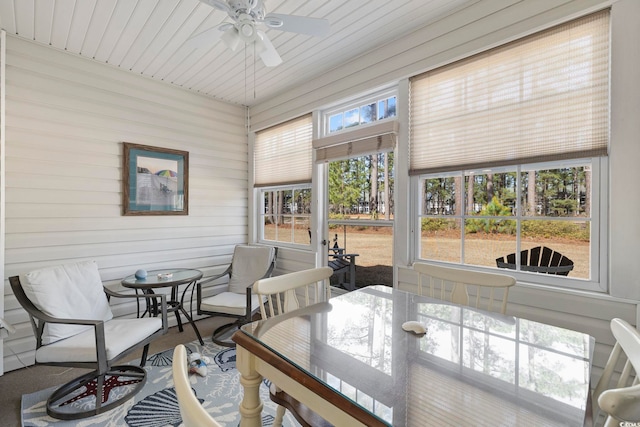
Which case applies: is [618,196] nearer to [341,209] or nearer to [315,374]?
[315,374]

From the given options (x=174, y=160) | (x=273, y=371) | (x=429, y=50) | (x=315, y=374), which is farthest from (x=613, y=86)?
(x=174, y=160)

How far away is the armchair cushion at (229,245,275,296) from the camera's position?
359 centimetres

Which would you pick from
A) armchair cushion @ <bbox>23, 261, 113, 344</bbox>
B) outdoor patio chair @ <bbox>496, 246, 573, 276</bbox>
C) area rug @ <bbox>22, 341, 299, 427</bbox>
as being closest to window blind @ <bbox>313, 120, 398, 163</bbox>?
outdoor patio chair @ <bbox>496, 246, 573, 276</bbox>

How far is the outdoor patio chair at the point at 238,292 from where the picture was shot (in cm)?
303

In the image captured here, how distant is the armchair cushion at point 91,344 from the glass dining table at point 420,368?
1.46 meters

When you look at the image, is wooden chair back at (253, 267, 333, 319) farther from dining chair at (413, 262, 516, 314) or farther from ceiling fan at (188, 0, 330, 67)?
ceiling fan at (188, 0, 330, 67)

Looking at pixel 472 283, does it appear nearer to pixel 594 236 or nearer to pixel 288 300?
pixel 594 236

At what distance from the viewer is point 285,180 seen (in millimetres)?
3807

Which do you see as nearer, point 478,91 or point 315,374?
point 315,374

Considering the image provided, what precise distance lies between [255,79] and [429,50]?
1.91 metres

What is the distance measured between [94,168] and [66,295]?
1.34 meters

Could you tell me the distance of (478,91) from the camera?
2234 millimetres

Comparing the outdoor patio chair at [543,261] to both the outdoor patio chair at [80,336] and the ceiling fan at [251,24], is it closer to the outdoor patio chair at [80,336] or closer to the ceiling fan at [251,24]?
the ceiling fan at [251,24]

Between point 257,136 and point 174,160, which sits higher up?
point 257,136
